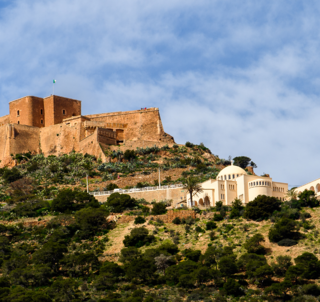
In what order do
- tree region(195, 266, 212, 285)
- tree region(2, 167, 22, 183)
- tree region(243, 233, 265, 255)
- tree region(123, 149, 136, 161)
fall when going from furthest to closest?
tree region(123, 149, 136, 161), tree region(2, 167, 22, 183), tree region(243, 233, 265, 255), tree region(195, 266, 212, 285)

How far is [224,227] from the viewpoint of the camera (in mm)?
49719

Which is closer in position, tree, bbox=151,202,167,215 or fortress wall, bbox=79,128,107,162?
tree, bbox=151,202,167,215

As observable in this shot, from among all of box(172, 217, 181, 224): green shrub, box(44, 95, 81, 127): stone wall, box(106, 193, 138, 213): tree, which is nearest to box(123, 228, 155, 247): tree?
box(172, 217, 181, 224): green shrub

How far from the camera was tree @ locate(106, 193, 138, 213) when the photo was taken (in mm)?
56188

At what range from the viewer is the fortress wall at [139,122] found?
80562 millimetres

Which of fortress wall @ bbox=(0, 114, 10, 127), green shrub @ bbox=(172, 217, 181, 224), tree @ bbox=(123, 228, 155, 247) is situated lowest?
tree @ bbox=(123, 228, 155, 247)

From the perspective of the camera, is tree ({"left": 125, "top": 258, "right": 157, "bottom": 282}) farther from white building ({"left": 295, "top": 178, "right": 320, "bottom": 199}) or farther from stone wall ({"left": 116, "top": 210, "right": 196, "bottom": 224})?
white building ({"left": 295, "top": 178, "right": 320, "bottom": 199})

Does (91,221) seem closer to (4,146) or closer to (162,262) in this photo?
(162,262)

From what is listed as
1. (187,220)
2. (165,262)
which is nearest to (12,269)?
(165,262)

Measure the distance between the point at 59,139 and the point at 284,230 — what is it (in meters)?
42.7

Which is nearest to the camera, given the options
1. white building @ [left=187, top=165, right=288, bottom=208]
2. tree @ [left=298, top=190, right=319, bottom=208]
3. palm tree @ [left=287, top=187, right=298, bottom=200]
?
tree @ [left=298, top=190, right=319, bottom=208]

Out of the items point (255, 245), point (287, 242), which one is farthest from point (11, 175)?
point (287, 242)

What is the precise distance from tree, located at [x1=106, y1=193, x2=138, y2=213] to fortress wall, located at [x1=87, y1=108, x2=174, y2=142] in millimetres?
23132

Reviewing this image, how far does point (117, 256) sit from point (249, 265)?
1119 centimetres
